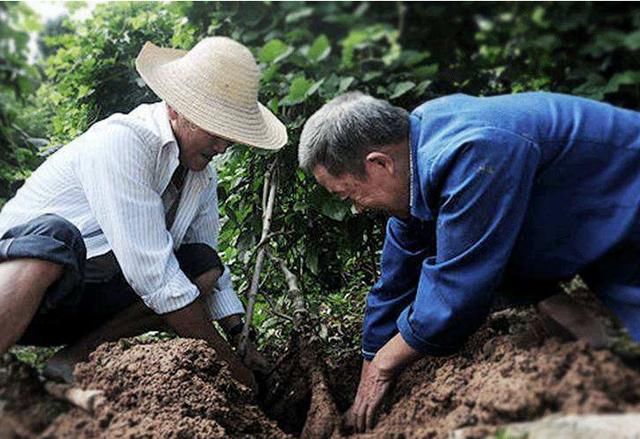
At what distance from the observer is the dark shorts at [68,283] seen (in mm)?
2279

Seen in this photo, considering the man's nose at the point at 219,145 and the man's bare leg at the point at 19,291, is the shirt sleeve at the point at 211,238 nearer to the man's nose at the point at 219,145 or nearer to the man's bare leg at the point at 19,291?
the man's nose at the point at 219,145

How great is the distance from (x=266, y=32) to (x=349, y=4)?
0.43 meters

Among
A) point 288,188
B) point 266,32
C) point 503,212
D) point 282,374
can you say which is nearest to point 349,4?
point 266,32

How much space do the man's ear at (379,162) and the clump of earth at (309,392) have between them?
571mm

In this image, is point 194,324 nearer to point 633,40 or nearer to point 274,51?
point 274,51

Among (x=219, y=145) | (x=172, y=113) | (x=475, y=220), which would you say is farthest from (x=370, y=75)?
(x=475, y=220)

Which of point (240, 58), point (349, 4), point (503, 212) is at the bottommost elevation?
point (503, 212)

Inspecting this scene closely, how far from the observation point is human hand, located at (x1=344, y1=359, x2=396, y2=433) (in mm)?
2318

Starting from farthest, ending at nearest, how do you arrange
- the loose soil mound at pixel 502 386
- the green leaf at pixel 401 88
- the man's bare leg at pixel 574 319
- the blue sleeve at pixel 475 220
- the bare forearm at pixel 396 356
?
the green leaf at pixel 401 88 → the bare forearm at pixel 396 356 → the blue sleeve at pixel 475 220 → the man's bare leg at pixel 574 319 → the loose soil mound at pixel 502 386

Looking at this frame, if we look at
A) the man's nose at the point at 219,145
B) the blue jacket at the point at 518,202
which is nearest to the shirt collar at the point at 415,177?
the blue jacket at the point at 518,202

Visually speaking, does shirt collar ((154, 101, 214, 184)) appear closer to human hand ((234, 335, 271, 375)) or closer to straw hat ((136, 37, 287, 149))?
straw hat ((136, 37, 287, 149))

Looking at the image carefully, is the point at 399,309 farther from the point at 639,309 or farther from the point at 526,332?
the point at 639,309

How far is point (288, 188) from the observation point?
3094 millimetres

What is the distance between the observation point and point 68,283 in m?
2.35
